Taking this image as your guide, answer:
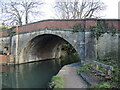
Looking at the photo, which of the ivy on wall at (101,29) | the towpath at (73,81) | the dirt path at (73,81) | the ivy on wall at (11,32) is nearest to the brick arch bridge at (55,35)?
the ivy on wall at (101,29)

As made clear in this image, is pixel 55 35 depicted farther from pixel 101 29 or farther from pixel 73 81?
pixel 73 81

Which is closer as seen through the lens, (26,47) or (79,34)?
(79,34)

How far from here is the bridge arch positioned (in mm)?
11913

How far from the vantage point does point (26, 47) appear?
1266 cm

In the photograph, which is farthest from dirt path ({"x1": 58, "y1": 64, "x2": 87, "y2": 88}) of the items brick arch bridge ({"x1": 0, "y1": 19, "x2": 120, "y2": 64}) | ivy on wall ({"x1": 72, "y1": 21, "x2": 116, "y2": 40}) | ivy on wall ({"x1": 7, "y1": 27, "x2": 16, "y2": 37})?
ivy on wall ({"x1": 7, "y1": 27, "x2": 16, "y2": 37})

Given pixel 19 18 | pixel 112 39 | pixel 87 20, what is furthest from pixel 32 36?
pixel 19 18

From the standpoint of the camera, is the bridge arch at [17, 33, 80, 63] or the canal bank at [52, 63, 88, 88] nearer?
the canal bank at [52, 63, 88, 88]

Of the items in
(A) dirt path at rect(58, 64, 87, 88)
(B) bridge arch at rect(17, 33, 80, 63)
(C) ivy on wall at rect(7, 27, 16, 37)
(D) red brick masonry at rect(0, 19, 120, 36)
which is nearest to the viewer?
(A) dirt path at rect(58, 64, 87, 88)

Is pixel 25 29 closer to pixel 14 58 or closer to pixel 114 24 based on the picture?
pixel 14 58

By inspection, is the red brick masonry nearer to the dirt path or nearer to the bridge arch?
the bridge arch

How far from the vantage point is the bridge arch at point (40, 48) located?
11.9m

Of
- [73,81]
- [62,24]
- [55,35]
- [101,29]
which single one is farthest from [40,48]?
[73,81]

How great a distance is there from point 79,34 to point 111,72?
5.05 m

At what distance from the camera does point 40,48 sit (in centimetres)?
1516
